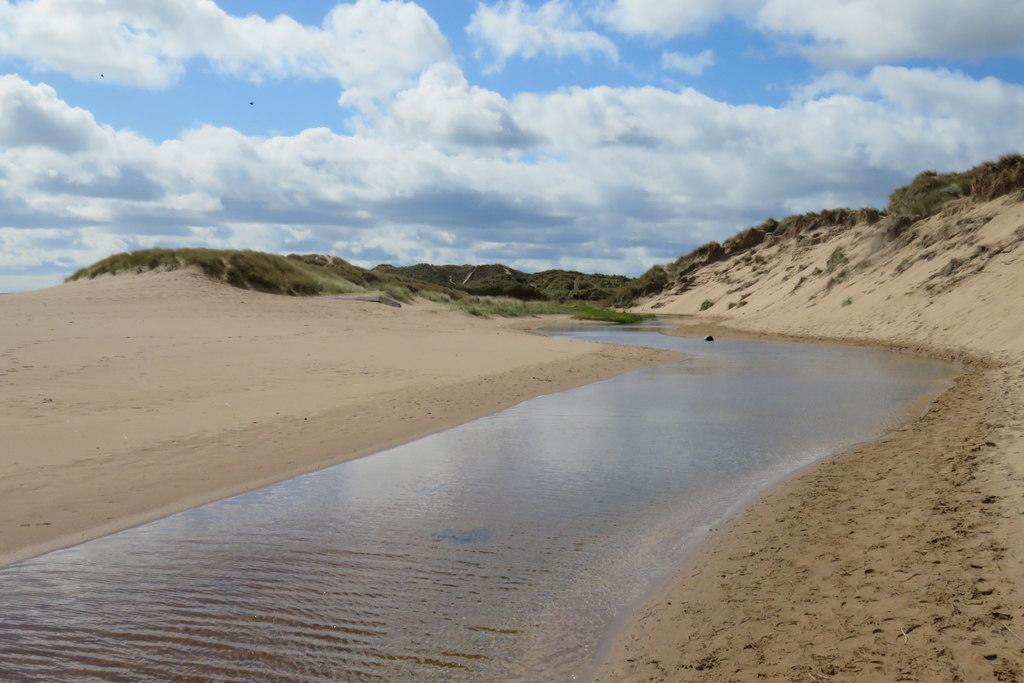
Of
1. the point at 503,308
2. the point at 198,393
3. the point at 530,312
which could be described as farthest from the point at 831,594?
the point at 530,312

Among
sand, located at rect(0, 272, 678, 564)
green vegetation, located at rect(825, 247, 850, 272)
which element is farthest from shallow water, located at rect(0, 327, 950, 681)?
green vegetation, located at rect(825, 247, 850, 272)

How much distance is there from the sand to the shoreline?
406 centimetres

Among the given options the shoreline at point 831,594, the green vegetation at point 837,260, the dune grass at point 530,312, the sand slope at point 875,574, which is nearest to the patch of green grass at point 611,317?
the dune grass at point 530,312

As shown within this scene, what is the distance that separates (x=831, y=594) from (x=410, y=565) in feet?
8.48

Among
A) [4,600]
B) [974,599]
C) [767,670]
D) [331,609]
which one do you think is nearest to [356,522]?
[331,609]

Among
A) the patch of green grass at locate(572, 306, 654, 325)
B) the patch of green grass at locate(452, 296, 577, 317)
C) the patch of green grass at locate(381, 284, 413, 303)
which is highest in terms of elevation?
the patch of green grass at locate(381, 284, 413, 303)

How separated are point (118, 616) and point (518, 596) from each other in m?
2.25

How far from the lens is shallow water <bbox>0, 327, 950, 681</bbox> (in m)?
4.13

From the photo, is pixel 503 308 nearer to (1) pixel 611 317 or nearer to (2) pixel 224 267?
(1) pixel 611 317

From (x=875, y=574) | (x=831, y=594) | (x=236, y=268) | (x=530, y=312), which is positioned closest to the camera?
(x=831, y=594)

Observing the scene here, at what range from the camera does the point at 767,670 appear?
3689 mm

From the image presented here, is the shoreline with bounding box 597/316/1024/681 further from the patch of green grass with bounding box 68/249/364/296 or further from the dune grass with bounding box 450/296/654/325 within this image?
the dune grass with bounding box 450/296/654/325

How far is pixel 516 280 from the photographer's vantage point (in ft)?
300

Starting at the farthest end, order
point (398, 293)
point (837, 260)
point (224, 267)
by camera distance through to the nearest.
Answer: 1. point (398, 293)
2. point (837, 260)
3. point (224, 267)
